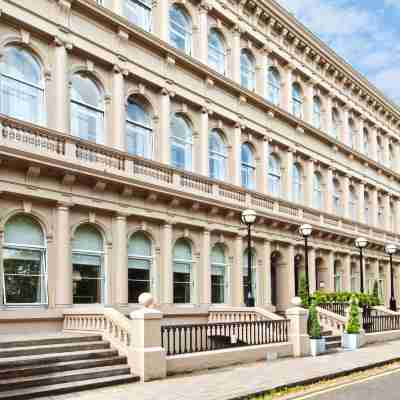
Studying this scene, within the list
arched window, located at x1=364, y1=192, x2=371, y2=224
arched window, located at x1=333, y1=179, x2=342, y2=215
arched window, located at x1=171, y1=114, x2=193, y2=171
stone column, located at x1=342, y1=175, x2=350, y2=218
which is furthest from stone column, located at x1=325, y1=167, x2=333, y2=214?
arched window, located at x1=171, y1=114, x2=193, y2=171

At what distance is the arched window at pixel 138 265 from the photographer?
21719 mm

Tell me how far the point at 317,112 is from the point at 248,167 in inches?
348

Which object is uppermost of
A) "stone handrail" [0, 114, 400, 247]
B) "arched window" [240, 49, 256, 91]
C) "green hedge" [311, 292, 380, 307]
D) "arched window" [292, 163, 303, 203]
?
"arched window" [240, 49, 256, 91]

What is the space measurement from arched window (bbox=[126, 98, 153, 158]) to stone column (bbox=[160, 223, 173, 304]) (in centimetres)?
278

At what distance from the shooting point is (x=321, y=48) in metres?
35.6

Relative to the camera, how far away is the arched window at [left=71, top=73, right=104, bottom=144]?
806 inches

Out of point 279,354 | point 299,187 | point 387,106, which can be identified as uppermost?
point 387,106

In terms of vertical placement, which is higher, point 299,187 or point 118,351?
point 299,187

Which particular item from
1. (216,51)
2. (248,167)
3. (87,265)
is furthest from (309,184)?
(87,265)

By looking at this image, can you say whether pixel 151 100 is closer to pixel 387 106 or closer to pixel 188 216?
pixel 188 216

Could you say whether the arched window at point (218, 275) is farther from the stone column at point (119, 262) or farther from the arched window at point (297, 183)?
the arched window at point (297, 183)

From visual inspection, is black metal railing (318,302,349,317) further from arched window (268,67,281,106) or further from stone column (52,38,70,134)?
stone column (52,38,70,134)

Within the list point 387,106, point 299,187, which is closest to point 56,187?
point 299,187

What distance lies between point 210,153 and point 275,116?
5623mm
